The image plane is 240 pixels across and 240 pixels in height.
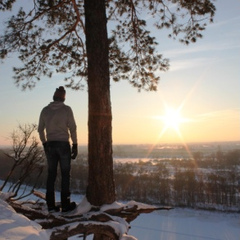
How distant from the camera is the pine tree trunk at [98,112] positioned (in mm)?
3990

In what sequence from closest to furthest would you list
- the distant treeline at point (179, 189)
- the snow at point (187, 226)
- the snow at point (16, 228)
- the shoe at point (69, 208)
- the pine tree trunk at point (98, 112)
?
the snow at point (16, 228) → the shoe at point (69, 208) → the pine tree trunk at point (98, 112) → the snow at point (187, 226) → the distant treeline at point (179, 189)

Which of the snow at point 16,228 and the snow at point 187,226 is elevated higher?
the snow at point 16,228

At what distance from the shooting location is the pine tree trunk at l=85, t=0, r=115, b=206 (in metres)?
3.99

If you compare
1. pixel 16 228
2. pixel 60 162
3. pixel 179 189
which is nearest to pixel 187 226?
pixel 179 189

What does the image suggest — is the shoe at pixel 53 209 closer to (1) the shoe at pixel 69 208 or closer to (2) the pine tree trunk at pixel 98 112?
(1) the shoe at pixel 69 208

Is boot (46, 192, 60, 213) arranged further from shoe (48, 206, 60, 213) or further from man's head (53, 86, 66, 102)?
man's head (53, 86, 66, 102)

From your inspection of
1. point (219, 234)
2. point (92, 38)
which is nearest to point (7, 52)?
point (92, 38)

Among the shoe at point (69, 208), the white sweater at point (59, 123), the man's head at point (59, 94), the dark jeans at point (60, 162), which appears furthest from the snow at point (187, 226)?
the man's head at point (59, 94)

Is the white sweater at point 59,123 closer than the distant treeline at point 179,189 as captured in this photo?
Yes

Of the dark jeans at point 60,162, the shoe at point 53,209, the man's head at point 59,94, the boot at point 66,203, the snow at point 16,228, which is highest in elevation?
the man's head at point 59,94

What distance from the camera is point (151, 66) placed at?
606 cm

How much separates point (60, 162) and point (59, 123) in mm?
520

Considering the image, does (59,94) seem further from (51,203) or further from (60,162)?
(51,203)

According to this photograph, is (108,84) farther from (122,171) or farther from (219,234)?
(122,171)
